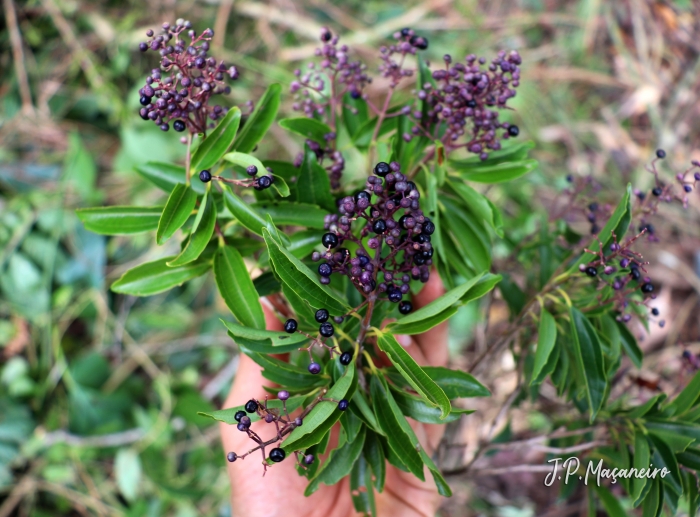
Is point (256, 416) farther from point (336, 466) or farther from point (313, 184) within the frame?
point (313, 184)

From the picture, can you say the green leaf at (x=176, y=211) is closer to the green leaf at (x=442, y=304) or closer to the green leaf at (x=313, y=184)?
the green leaf at (x=313, y=184)

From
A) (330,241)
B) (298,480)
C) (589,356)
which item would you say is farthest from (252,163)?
(298,480)

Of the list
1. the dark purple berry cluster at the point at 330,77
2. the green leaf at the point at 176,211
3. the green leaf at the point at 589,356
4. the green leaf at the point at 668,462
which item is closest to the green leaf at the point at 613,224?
the green leaf at the point at 589,356

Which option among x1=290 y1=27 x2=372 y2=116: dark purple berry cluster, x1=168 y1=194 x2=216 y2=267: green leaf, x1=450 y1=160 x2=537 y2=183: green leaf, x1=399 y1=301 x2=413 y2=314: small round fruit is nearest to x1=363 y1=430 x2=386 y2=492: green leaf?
x1=399 y1=301 x2=413 y2=314: small round fruit

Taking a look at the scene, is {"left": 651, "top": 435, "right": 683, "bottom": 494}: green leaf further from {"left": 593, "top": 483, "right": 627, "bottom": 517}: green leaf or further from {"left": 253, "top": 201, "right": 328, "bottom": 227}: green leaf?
{"left": 253, "top": 201, "right": 328, "bottom": 227}: green leaf

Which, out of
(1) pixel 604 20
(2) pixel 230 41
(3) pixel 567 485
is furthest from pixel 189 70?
(1) pixel 604 20

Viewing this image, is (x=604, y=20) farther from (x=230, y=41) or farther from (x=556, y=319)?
(x=556, y=319)
